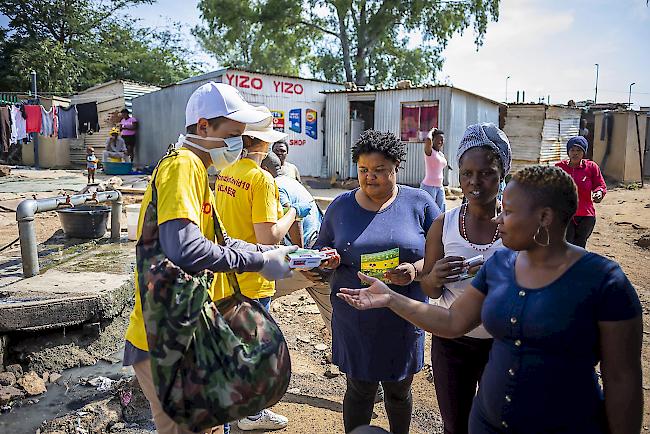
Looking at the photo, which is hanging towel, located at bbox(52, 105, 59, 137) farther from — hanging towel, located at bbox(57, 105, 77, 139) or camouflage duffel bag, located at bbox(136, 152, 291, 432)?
camouflage duffel bag, located at bbox(136, 152, 291, 432)

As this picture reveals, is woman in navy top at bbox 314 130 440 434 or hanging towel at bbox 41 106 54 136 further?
hanging towel at bbox 41 106 54 136

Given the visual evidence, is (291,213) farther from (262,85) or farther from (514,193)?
(262,85)

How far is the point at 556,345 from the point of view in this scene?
159cm

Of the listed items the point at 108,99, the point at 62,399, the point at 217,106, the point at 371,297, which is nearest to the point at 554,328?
the point at 371,297

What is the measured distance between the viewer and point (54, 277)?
5.00 metres

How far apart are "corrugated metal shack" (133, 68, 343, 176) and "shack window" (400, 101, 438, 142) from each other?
3068 millimetres

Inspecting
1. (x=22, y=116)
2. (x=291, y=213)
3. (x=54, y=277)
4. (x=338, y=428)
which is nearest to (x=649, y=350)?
(x=338, y=428)

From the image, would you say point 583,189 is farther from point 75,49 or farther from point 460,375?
point 75,49

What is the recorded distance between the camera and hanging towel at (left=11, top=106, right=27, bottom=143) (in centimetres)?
1609

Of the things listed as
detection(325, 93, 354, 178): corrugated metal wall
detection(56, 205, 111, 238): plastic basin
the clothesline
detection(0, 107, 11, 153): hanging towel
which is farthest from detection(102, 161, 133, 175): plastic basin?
detection(56, 205, 111, 238): plastic basin

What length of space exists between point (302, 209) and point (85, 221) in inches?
165

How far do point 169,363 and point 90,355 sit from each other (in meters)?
3.14

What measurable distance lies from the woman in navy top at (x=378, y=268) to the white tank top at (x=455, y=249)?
219 millimetres

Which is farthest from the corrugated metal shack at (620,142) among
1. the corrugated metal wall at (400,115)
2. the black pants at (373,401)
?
the black pants at (373,401)
